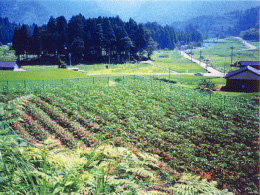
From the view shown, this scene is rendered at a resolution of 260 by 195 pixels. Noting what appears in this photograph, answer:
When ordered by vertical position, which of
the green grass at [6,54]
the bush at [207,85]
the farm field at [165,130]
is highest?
the green grass at [6,54]

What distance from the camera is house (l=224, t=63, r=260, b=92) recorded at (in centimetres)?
2947

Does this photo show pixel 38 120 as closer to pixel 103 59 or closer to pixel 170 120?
pixel 170 120

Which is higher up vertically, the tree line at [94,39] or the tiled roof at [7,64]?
the tree line at [94,39]

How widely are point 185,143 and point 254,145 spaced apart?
378 centimetres

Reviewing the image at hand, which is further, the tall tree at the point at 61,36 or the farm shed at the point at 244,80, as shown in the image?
the tall tree at the point at 61,36

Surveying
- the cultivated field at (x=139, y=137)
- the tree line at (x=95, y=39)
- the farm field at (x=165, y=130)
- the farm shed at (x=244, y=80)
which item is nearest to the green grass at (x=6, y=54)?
the cultivated field at (x=139, y=137)

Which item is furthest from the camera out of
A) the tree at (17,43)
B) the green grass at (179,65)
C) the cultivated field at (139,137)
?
the green grass at (179,65)

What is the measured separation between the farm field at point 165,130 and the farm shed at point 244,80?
10.8 metres

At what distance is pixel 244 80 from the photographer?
30.1 metres

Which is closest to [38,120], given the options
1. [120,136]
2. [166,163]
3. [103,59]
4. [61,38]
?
[120,136]

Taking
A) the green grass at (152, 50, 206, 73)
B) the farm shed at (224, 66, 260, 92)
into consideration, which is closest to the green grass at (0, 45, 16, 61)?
the farm shed at (224, 66, 260, 92)

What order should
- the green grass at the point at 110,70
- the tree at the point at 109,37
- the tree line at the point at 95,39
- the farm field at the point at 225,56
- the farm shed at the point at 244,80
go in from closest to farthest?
the farm shed at the point at 244,80
the green grass at the point at 110,70
the tree line at the point at 95,39
the tree at the point at 109,37
the farm field at the point at 225,56

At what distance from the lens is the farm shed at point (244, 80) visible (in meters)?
29.5

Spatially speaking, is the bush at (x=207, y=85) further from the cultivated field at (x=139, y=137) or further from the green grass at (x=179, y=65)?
the green grass at (x=179, y=65)
